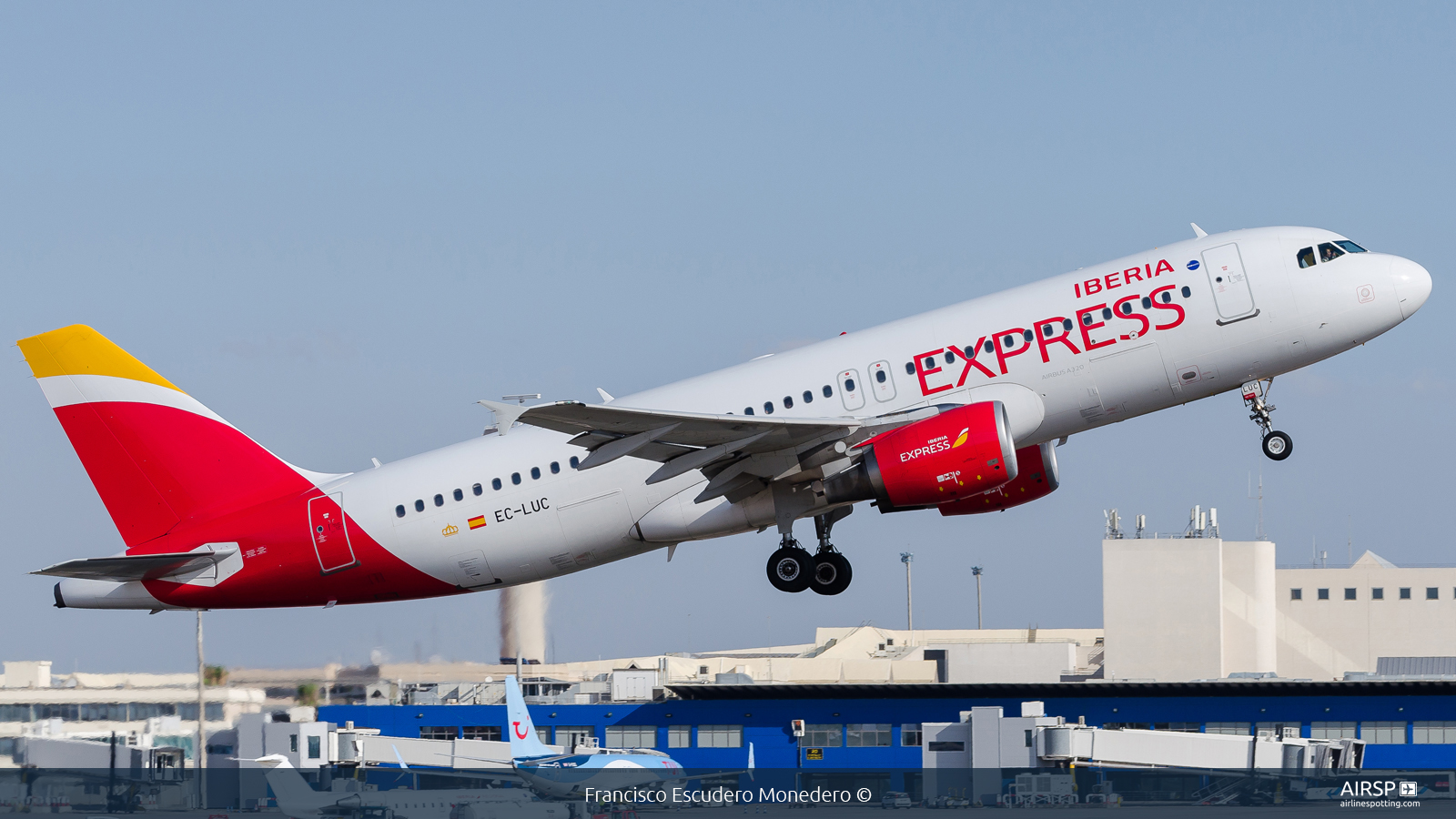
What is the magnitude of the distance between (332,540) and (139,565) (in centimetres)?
389

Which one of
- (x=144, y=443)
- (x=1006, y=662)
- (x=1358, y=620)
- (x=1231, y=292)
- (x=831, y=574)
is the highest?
(x=1231, y=292)

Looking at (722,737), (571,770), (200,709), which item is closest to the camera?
(200,709)

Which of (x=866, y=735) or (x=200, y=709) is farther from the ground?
(x=200, y=709)

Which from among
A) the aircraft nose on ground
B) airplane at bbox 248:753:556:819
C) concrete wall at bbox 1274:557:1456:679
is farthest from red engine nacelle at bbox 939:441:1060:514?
concrete wall at bbox 1274:557:1456:679

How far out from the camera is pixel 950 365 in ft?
96.1

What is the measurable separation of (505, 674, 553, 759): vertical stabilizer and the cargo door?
2746 centimetres

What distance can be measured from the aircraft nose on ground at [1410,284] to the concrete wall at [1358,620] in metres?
69.3

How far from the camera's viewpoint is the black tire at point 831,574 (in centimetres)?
3177

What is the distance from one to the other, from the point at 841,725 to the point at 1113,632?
1121 inches

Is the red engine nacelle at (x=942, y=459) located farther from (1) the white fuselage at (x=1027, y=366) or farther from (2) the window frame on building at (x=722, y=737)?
(2) the window frame on building at (x=722, y=737)

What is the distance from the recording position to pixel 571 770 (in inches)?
2071

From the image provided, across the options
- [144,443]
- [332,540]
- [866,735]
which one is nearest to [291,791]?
[144,443]

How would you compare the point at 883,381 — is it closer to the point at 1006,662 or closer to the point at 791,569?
the point at 791,569

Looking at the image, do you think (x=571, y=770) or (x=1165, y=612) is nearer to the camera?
(x=571, y=770)
